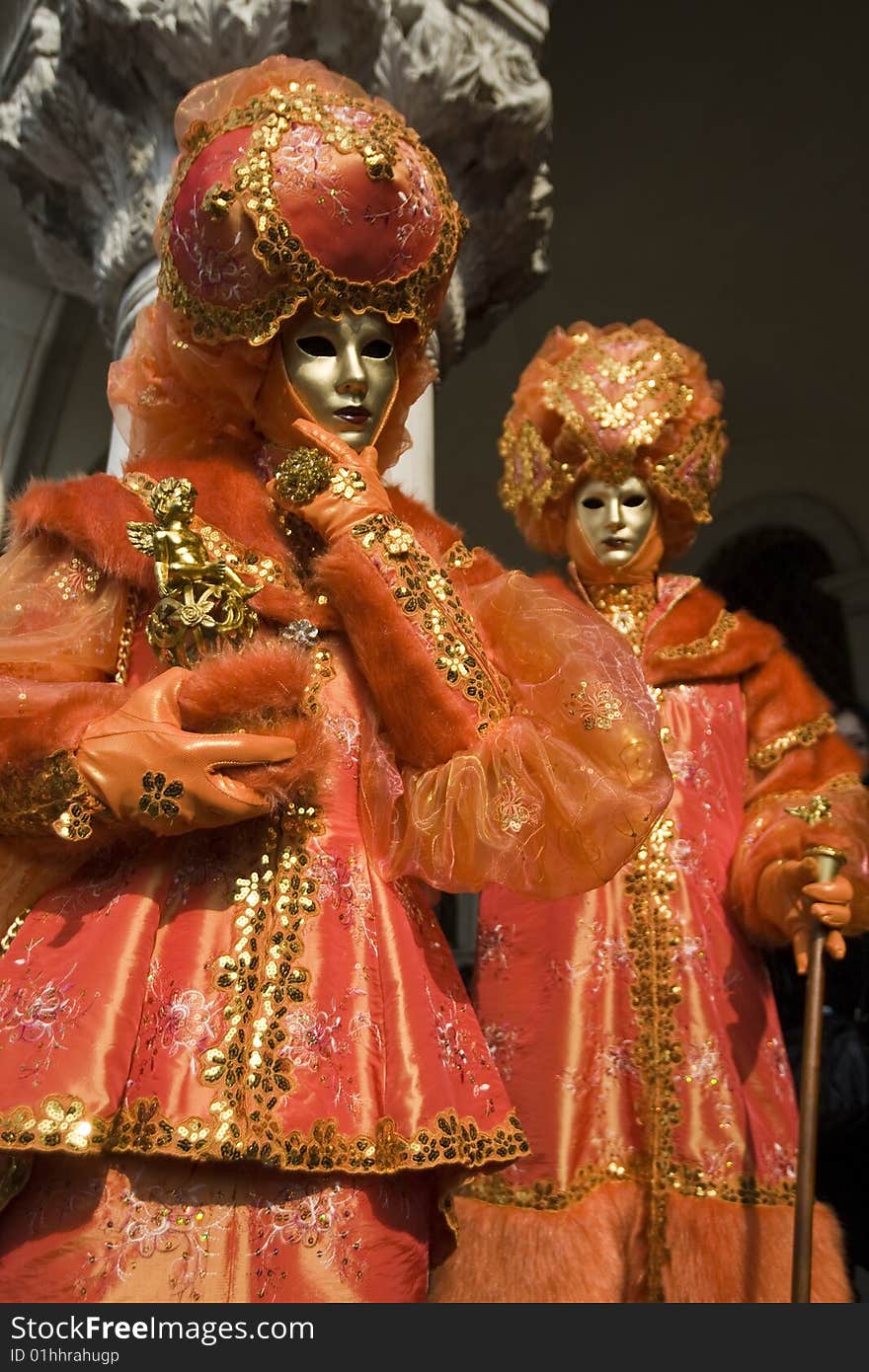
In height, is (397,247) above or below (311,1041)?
above

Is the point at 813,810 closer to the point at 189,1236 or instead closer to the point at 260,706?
the point at 260,706

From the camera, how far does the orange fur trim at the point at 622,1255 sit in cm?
179

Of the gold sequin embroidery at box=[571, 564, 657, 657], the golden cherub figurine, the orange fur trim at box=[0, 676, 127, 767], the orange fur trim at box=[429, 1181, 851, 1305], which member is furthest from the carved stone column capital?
the orange fur trim at box=[429, 1181, 851, 1305]

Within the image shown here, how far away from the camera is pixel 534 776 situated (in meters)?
1.25

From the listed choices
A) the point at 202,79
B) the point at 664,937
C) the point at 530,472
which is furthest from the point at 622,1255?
the point at 202,79

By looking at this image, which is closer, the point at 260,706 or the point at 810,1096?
the point at 260,706

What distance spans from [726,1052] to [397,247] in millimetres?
1335

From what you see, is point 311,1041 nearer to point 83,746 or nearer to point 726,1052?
point 83,746

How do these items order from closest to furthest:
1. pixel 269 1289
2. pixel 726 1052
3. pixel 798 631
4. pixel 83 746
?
→ pixel 269 1289 < pixel 83 746 < pixel 726 1052 < pixel 798 631

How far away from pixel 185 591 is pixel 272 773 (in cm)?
22

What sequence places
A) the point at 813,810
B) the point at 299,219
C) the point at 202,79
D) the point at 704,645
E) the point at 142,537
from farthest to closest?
the point at 202,79, the point at 704,645, the point at 813,810, the point at 299,219, the point at 142,537

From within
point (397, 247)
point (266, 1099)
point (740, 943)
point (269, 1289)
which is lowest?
point (269, 1289)
